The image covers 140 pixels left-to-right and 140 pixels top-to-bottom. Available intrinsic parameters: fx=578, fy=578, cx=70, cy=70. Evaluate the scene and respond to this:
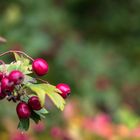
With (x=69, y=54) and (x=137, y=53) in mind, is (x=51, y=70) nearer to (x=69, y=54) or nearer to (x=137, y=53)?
(x=69, y=54)

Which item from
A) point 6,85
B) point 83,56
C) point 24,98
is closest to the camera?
point 6,85

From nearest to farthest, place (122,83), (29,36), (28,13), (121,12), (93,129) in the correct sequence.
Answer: (93,129) < (29,36) < (28,13) < (122,83) < (121,12)

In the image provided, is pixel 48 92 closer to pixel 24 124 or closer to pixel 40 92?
pixel 40 92

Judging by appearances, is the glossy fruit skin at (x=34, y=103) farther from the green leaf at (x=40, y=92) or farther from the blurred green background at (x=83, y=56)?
the blurred green background at (x=83, y=56)

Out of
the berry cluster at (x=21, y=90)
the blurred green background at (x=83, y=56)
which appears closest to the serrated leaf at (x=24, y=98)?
the berry cluster at (x=21, y=90)

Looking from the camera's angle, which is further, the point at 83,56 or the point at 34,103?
the point at 83,56

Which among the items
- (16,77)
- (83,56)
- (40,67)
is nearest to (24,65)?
(40,67)

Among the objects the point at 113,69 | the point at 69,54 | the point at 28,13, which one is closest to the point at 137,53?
the point at 113,69
